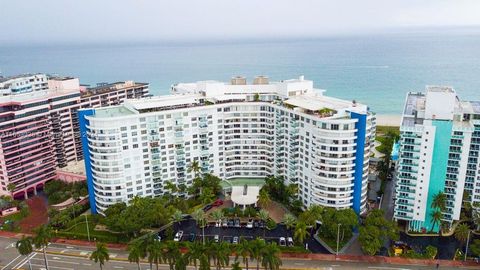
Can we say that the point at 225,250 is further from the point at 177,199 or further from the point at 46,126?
the point at 46,126

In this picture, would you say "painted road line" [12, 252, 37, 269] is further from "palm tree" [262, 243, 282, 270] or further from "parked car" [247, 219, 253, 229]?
"palm tree" [262, 243, 282, 270]

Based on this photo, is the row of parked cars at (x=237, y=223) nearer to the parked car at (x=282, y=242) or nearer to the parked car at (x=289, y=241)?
the parked car at (x=282, y=242)

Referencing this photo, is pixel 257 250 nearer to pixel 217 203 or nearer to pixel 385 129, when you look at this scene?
pixel 217 203

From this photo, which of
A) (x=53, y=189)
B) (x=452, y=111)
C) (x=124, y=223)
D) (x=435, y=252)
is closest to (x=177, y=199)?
(x=124, y=223)

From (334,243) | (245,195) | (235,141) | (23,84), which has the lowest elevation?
(334,243)

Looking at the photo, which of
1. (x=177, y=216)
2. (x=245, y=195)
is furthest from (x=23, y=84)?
(x=245, y=195)

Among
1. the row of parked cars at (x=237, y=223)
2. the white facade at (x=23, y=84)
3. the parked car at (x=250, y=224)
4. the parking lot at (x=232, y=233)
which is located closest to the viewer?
the parking lot at (x=232, y=233)

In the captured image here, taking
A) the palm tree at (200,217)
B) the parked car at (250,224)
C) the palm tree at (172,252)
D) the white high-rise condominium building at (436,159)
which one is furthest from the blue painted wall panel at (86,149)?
the white high-rise condominium building at (436,159)
